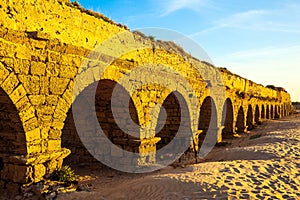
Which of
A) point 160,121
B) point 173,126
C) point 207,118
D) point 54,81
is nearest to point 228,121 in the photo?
point 207,118

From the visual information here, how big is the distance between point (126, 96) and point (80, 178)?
8.57ft

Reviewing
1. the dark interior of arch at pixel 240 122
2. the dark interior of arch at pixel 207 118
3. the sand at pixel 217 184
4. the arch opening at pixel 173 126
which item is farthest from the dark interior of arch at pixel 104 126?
the dark interior of arch at pixel 240 122

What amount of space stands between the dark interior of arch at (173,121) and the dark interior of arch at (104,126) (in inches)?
122

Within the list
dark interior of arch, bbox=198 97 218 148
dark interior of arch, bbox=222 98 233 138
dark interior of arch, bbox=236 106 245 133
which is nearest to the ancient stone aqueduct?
dark interior of arch, bbox=198 97 218 148

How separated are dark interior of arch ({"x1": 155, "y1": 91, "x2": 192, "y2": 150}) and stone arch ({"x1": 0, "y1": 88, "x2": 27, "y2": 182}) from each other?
6571 mm

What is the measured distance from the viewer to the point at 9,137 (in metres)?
5.33

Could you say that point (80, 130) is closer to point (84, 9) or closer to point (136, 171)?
point (136, 171)

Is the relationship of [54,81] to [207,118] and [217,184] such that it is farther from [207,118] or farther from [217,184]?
[207,118]

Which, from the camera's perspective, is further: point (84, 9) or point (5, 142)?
point (84, 9)

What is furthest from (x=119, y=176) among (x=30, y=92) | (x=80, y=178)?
(x=30, y=92)

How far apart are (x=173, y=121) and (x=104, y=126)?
11.6 ft

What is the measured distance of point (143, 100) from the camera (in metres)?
8.41

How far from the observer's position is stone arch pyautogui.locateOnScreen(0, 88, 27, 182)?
16.7 ft

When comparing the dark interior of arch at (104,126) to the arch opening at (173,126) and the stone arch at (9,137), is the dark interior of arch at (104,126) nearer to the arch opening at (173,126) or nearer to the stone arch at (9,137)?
the stone arch at (9,137)
